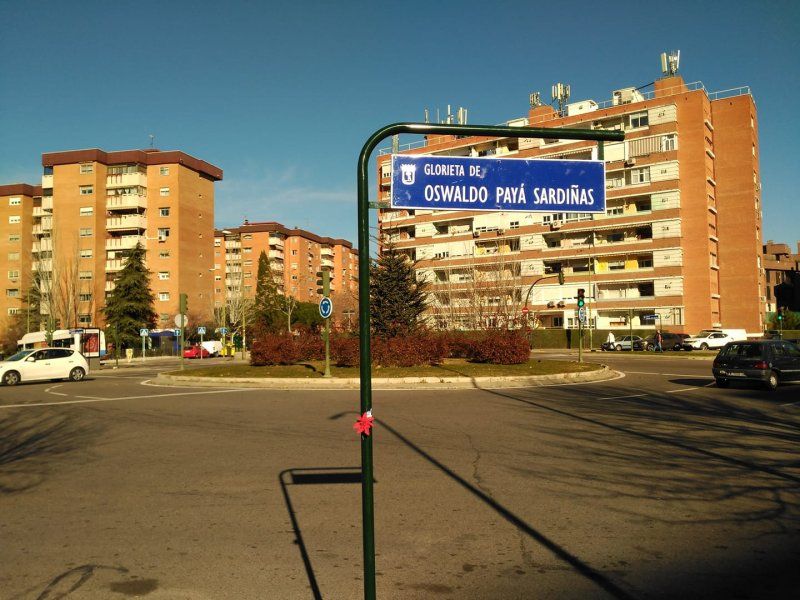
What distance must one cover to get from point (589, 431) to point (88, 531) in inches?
314

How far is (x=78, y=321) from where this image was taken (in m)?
65.1

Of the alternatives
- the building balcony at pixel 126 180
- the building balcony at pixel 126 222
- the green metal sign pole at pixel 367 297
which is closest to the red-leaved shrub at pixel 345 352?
the green metal sign pole at pixel 367 297

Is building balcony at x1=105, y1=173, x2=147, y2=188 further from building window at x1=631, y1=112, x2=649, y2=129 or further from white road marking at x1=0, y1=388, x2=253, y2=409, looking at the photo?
white road marking at x1=0, y1=388, x2=253, y2=409

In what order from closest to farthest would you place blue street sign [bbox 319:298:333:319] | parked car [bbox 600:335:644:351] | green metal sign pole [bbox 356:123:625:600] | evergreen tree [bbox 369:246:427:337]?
1. green metal sign pole [bbox 356:123:625:600]
2. blue street sign [bbox 319:298:333:319]
3. evergreen tree [bbox 369:246:427:337]
4. parked car [bbox 600:335:644:351]

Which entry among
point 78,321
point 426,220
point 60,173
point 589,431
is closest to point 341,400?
point 589,431

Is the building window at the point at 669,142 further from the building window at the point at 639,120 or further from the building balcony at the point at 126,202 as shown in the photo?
the building balcony at the point at 126,202

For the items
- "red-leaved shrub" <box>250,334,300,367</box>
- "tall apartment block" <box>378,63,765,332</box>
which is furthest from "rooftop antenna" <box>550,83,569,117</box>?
"red-leaved shrub" <box>250,334,300,367</box>

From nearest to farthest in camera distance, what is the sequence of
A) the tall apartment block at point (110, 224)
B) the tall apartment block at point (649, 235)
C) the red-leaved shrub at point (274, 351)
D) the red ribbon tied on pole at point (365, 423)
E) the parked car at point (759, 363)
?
the red ribbon tied on pole at point (365, 423) → the parked car at point (759, 363) → the red-leaved shrub at point (274, 351) → the tall apartment block at point (649, 235) → the tall apartment block at point (110, 224)

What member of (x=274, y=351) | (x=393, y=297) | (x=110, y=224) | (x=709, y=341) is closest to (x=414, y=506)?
(x=274, y=351)

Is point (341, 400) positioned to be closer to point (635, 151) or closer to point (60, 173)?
point (635, 151)

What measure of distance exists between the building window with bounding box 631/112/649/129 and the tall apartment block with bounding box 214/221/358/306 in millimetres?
43335

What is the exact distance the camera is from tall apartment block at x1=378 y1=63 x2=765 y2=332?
53.0 meters

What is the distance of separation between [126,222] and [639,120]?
54735 mm

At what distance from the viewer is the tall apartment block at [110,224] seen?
2579 inches
